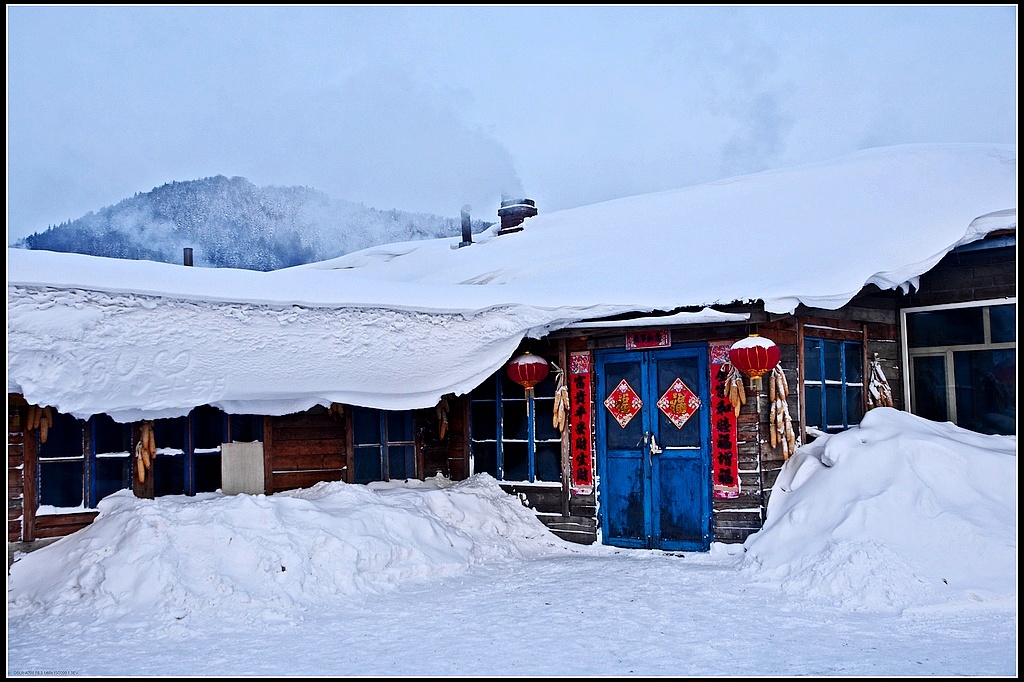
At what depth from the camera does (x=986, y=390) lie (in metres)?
9.04

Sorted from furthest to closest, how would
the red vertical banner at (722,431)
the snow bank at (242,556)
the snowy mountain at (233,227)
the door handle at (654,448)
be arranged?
the snowy mountain at (233,227) < the door handle at (654,448) < the red vertical banner at (722,431) < the snow bank at (242,556)

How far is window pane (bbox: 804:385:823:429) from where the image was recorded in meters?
8.95

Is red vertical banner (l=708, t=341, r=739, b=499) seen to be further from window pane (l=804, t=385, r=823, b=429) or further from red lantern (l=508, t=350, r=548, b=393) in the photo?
red lantern (l=508, t=350, r=548, b=393)

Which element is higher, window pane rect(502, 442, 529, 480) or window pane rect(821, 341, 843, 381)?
window pane rect(821, 341, 843, 381)

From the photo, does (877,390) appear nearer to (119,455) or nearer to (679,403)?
(679,403)

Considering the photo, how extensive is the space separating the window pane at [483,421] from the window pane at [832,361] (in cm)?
355

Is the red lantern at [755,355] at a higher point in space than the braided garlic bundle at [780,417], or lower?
higher

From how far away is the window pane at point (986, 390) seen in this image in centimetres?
888

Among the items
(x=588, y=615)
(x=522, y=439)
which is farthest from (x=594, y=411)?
(x=588, y=615)

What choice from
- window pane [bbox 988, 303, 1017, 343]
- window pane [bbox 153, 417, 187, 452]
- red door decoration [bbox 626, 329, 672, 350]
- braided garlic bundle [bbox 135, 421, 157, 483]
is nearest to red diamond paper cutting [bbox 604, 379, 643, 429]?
red door decoration [bbox 626, 329, 672, 350]

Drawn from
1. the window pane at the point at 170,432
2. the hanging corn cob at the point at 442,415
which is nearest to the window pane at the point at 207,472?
the window pane at the point at 170,432

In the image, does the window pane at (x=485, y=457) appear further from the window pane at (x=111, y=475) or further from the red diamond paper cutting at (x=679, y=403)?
the window pane at (x=111, y=475)

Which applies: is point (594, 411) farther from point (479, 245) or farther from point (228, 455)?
point (479, 245)

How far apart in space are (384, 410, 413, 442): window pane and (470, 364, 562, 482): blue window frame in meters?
0.72
